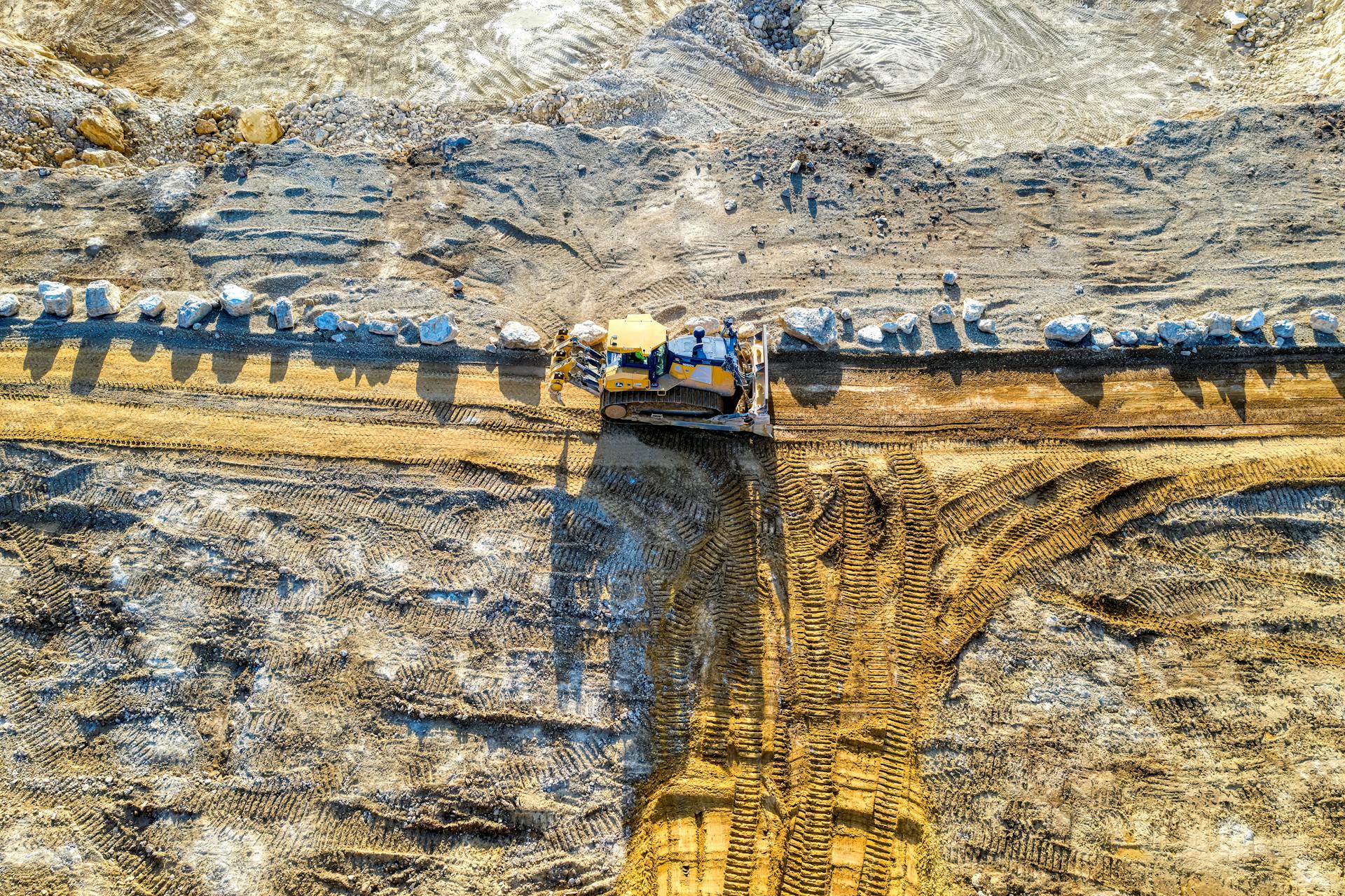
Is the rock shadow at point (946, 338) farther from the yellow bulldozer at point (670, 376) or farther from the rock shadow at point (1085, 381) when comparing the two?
the yellow bulldozer at point (670, 376)

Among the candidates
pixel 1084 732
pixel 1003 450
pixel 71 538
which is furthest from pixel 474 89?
pixel 1084 732

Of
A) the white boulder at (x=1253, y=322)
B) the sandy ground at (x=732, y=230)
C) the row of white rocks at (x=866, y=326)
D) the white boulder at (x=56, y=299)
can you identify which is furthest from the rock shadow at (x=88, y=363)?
the white boulder at (x=1253, y=322)

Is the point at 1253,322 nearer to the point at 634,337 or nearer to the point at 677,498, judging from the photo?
the point at 677,498

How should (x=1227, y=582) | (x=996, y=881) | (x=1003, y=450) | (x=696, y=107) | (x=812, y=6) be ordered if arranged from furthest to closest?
(x=812, y=6)
(x=696, y=107)
(x=1003, y=450)
(x=1227, y=582)
(x=996, y=881)

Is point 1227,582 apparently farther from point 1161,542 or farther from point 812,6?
point 812,6

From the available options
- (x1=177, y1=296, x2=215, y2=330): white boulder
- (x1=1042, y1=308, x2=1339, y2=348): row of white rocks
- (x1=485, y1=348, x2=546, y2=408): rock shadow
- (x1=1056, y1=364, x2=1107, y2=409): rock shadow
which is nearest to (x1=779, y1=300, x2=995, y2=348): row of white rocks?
(x1=1042, y1=308, x2=1339, y2=348): row of white rocks

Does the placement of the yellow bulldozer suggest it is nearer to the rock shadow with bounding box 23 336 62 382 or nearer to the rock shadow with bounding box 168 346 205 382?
the rock shadow with bounding box 168 346 205 382

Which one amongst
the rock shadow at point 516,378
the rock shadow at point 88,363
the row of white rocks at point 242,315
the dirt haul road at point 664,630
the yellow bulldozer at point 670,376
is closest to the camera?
the dirt haul road at point 664,630
